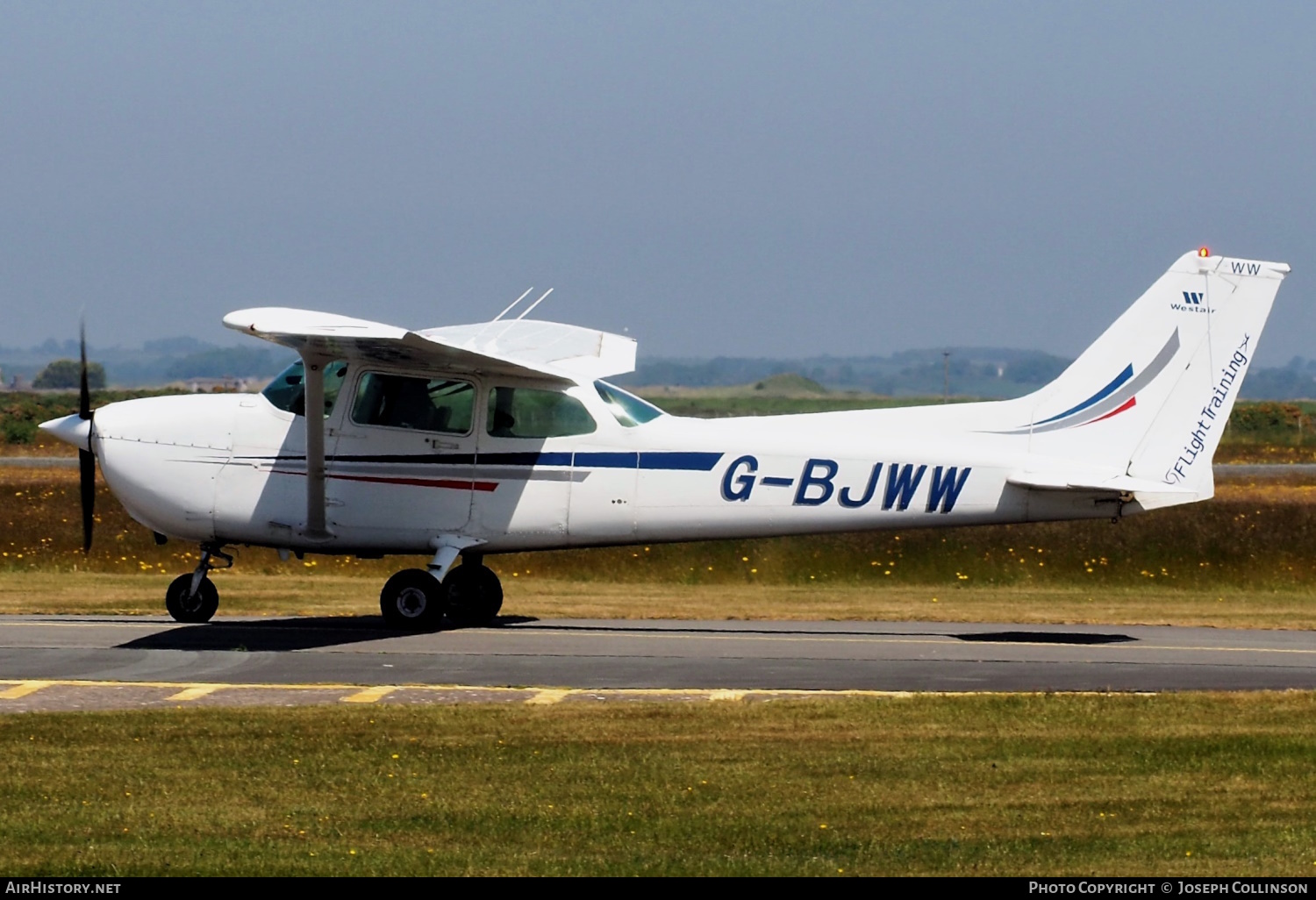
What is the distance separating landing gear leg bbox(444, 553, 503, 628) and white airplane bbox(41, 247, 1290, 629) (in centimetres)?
62

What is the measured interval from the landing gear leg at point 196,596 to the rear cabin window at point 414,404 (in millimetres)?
2109

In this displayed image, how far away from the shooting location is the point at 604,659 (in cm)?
1398

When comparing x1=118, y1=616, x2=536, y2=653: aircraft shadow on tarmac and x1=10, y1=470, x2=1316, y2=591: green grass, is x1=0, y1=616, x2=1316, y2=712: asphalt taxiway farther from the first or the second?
x1=10, y1=470, x2=1316, y2=591: green grass

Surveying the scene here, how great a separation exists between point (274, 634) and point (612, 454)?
3528 mm

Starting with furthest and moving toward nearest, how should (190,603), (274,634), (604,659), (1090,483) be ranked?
(190,603) < (274,634) < (1090,483) < (604,659)

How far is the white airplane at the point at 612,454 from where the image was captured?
50.3 feet

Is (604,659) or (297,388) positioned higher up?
(297,388)

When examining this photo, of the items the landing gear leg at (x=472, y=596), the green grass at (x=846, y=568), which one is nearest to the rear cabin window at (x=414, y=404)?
the landing gear leg at (x=472, y=596)

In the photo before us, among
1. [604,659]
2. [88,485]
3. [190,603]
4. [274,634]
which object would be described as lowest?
[274,634]

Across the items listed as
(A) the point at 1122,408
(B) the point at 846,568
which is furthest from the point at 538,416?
(B) the point at 846,568

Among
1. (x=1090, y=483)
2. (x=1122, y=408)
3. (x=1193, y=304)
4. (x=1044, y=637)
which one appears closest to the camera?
(x=1090, y=483)

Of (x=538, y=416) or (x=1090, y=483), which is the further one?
(x=538, y=416)

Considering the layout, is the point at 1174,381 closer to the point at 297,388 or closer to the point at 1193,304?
the point at 1193,304

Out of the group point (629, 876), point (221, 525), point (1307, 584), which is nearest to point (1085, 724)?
point (629, 876)
